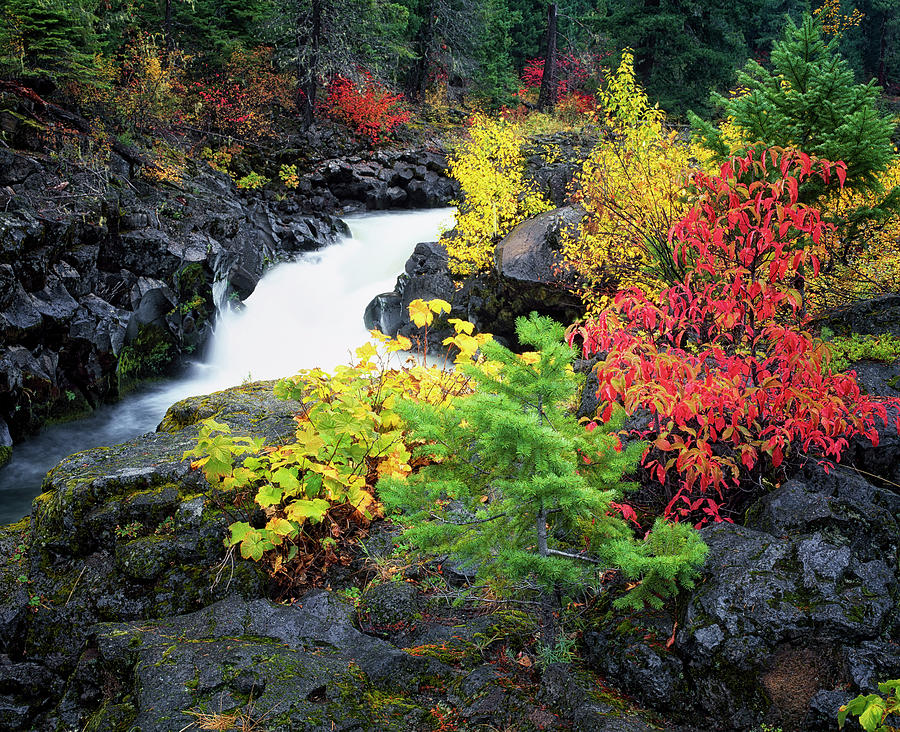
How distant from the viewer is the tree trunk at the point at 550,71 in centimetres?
2964

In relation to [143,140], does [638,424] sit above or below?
below

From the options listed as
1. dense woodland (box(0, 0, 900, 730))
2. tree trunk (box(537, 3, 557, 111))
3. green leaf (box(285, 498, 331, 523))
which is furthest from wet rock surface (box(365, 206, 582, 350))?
tree trunk (box(537, 3, 557, 111))

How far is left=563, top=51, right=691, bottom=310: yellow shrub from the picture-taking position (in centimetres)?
821

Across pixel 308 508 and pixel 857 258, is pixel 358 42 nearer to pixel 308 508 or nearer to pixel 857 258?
pixel 857 258

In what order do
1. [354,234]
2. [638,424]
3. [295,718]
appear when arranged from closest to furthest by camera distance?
[295,718] < [638,424] < [354,234]

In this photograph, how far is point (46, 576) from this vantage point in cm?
390

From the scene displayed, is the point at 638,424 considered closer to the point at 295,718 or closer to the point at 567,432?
the point at 567,432

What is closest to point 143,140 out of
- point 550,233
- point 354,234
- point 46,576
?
point 354,234

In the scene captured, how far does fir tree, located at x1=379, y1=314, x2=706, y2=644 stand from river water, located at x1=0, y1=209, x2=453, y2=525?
7161 millimetres

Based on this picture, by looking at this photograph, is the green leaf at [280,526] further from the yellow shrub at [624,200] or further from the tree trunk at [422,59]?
the tree trunk at [422,59]

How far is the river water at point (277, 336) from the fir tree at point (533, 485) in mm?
7161

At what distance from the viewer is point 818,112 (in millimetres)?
5281

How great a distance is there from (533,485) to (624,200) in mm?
7943

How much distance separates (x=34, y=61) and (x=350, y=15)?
41.9 ft
